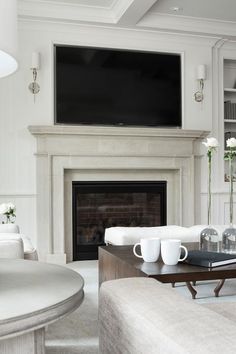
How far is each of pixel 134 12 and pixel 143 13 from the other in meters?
0.11

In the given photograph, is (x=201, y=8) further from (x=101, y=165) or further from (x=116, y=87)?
(x=101, y=165)

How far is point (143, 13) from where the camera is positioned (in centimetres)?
468

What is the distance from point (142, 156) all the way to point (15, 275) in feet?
13.5

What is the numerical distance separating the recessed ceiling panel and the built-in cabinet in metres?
0.86

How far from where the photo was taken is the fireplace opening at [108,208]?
5207 millimetres

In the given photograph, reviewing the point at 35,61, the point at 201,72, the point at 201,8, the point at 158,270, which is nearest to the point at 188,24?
the point at 201,8

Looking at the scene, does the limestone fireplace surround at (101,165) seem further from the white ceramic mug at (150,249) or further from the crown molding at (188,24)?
the white ceramic mug at (150,249)

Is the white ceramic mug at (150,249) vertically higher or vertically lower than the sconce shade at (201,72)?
lower

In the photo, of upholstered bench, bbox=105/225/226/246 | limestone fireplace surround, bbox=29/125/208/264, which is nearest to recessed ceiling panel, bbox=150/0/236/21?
limestone fireplace surround, bbox=29/125/208/264

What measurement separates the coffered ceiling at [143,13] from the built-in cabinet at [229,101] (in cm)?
82

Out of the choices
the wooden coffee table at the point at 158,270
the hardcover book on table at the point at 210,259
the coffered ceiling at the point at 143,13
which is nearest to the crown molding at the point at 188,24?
the coffered ceiling at the point at 143,13

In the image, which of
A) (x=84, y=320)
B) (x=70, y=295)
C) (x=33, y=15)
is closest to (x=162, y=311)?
(x=70, y=295)

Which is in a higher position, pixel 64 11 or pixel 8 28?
pixel 64 11

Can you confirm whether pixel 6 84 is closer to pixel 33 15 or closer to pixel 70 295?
pixel 33 15
